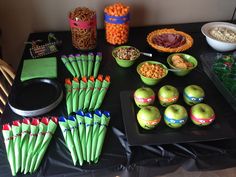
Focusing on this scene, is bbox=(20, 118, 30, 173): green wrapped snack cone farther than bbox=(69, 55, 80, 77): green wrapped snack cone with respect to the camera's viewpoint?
No

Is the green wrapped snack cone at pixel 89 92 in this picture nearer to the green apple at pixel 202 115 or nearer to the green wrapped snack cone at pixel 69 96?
the green wrapped snack cone at pixel 69 96

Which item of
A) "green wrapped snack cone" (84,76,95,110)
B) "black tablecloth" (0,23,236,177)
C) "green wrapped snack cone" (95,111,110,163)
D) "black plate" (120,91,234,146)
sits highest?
"green wrapped snack cone" (84,76,95,110)

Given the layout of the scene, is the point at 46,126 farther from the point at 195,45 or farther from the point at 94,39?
the point at 195,45

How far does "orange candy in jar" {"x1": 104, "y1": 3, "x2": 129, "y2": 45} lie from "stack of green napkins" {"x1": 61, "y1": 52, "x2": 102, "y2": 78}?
0.39ft

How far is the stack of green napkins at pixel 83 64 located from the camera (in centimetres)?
97

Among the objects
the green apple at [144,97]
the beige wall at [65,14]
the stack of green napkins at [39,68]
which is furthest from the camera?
the beige wall at [65,14]

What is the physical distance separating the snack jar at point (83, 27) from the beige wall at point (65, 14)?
206mm

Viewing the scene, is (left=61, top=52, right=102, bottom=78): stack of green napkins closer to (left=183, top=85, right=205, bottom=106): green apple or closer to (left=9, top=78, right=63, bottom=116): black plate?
(left=9, top=78, right=63, bottom=116): black plate

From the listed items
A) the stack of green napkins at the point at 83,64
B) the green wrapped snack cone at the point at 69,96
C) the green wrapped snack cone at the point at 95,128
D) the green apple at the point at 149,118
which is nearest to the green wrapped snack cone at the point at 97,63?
the stack of green napkins at the point at 83,64

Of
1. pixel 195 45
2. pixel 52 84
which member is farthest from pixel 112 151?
pixel 195 45

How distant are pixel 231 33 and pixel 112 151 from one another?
2.72 ft

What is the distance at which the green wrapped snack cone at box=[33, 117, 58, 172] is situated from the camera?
0.66 meters

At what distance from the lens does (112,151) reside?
71 centimetres

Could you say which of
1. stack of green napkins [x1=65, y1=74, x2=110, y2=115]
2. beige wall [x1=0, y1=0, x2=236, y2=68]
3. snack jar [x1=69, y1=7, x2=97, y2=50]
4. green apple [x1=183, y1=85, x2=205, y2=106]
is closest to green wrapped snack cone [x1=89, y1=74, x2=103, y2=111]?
stack of green napkins [x1=65, y1=74, x2=110, y2=115]
